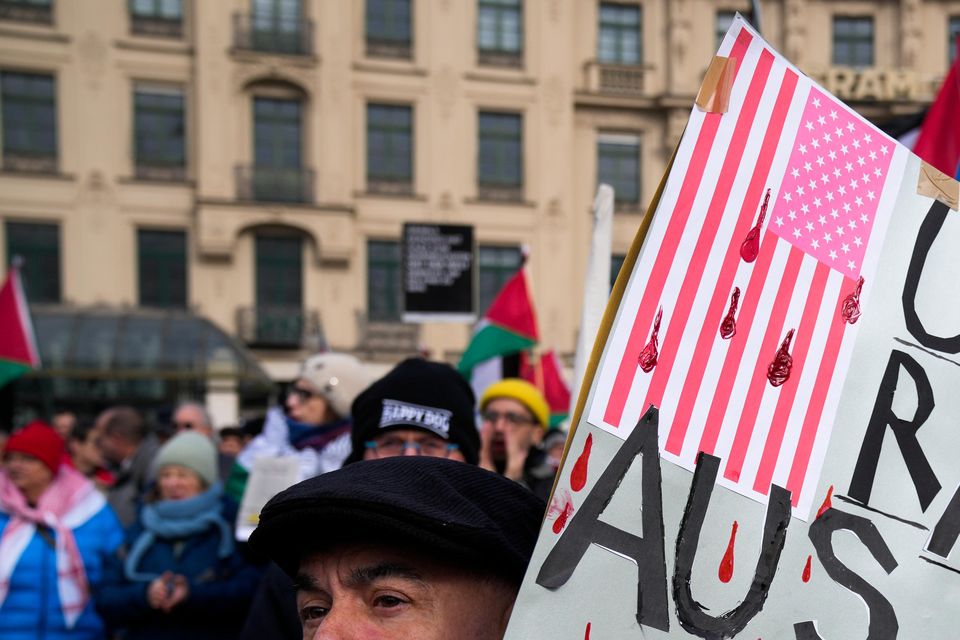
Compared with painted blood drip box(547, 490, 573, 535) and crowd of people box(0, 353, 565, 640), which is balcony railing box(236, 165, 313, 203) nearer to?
crowd of people box(0, 353, 565, 640)

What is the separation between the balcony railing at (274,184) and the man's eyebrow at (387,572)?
2097 centimetres

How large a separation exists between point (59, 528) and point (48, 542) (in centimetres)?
7

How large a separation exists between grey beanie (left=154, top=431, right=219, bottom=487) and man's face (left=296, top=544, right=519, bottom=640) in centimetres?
292

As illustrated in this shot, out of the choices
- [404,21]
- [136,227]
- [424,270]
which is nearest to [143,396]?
[136,227]

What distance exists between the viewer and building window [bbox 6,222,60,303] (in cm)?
2044

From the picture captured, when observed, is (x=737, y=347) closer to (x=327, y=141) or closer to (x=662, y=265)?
(x=662, y=265)

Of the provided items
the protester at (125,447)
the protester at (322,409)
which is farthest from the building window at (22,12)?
the protester at (322,409)

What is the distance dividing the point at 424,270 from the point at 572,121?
16.3m

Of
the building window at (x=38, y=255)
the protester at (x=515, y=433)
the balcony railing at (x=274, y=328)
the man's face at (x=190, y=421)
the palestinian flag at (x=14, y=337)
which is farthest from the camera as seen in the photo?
the balcony railing at (x=274, y=328)

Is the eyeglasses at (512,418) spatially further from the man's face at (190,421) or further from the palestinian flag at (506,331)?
the man's face at (190,421)

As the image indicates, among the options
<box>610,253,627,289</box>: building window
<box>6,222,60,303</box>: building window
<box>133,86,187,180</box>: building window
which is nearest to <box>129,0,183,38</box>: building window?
<box>133,86,187,180</box>: building window

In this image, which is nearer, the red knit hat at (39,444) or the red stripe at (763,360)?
the red stripe at (763,360)

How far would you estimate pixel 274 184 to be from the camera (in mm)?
21547

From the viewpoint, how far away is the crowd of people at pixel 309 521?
113cm
